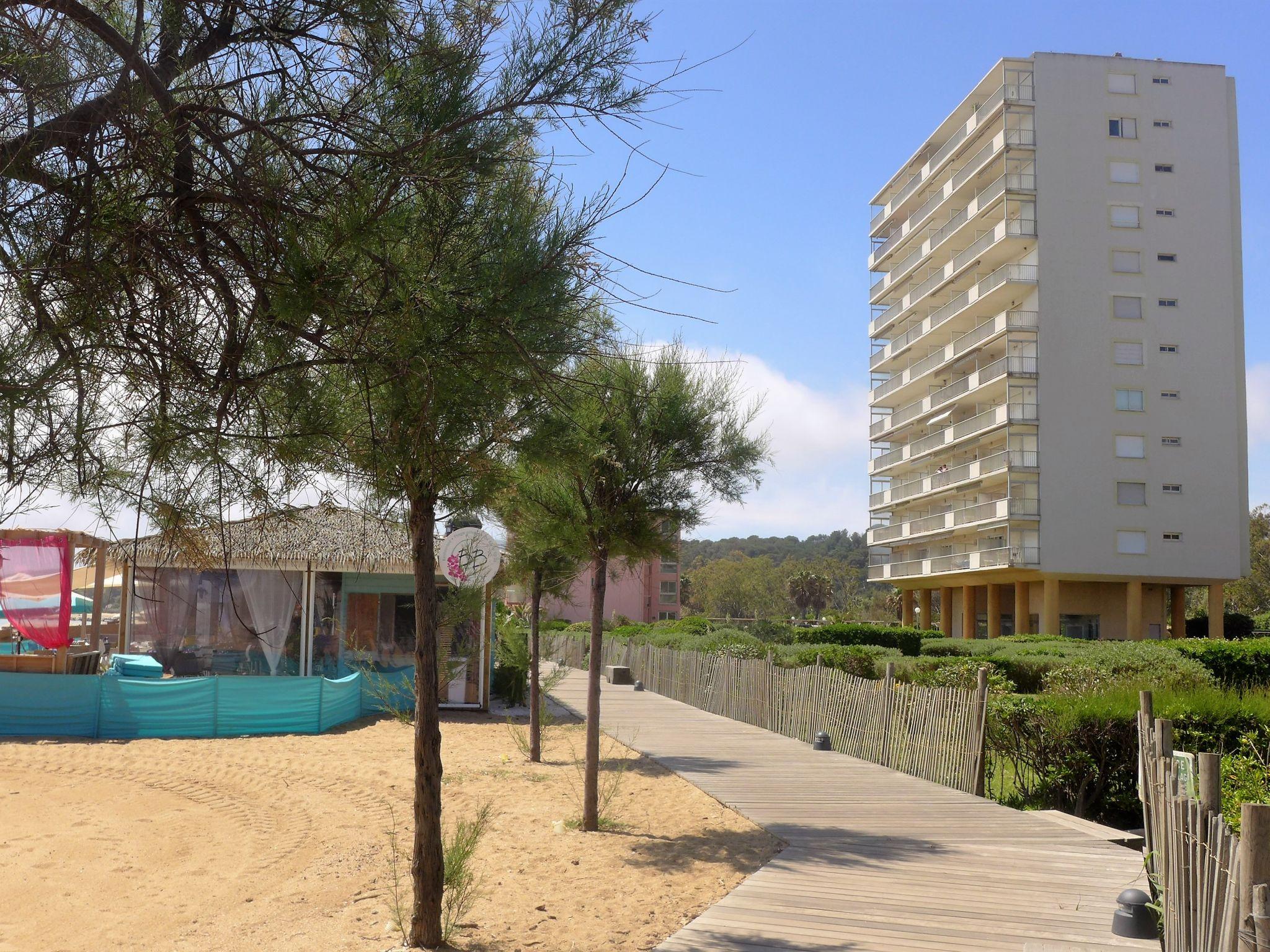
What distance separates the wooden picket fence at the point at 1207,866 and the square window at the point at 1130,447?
124ft

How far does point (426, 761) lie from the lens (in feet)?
21.6

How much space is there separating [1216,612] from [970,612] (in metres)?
9.67

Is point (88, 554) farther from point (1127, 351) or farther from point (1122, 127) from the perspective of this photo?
point (1122, 127)

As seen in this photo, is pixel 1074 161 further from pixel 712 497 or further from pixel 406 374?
pixel 406 374

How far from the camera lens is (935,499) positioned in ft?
163

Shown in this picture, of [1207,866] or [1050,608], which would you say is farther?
[1050,608]

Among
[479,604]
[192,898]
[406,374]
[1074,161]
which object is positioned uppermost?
[1074,161]

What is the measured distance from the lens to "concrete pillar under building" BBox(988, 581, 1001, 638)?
44.6 meters

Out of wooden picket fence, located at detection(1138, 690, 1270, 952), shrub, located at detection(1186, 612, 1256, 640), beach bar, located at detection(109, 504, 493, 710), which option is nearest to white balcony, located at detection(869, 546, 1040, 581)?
shrub, located at detection(1186, 612, 1256, 640)

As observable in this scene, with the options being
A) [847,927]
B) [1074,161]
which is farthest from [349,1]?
[1074,161]

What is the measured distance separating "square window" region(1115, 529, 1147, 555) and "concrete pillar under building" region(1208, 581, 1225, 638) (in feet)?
10.5

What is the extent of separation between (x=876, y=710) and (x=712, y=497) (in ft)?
11.7

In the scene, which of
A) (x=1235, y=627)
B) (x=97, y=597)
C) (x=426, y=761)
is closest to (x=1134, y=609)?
(x=1235, y=627)

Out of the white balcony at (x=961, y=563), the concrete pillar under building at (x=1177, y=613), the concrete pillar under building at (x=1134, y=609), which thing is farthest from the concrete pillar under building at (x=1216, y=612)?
the white balcony at (x=961, y=563)
